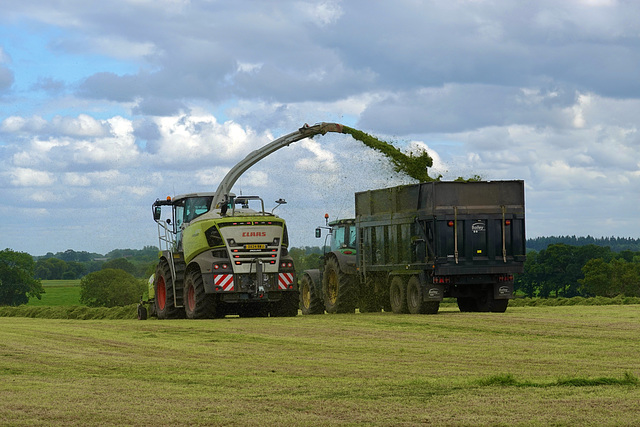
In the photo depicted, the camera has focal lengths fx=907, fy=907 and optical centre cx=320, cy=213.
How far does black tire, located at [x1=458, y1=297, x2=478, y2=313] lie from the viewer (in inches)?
955

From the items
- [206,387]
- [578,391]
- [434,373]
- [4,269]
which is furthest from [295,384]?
[4,269]

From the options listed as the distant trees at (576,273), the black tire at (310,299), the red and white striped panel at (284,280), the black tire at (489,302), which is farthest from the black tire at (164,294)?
the distant trees at (576,273)

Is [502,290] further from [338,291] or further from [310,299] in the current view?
[310,299]

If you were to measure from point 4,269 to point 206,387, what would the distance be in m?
75.4

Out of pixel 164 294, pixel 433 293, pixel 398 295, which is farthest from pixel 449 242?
pixel 164 294

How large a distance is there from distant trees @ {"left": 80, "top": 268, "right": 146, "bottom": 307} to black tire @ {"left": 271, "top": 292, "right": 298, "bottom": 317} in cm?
5092

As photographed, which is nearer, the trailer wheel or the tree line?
the trailer wheel

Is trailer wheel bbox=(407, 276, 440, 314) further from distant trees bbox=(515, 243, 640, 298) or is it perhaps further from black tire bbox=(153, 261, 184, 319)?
distant trees bbox=(515, 243, 640, 298)

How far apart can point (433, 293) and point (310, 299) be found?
19.1ft

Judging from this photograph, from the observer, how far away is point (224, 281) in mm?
23062

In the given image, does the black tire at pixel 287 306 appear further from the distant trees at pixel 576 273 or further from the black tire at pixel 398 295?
the distant trees at pixel 576 273

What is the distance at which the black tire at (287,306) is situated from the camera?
2419 cm

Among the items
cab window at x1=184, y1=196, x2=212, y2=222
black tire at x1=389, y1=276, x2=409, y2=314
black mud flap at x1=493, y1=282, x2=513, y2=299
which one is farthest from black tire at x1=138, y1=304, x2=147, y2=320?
black mud flap at x1=493, y1=282, x2=513, y2=299

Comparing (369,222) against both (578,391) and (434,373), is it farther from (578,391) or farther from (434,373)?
(578,391)
